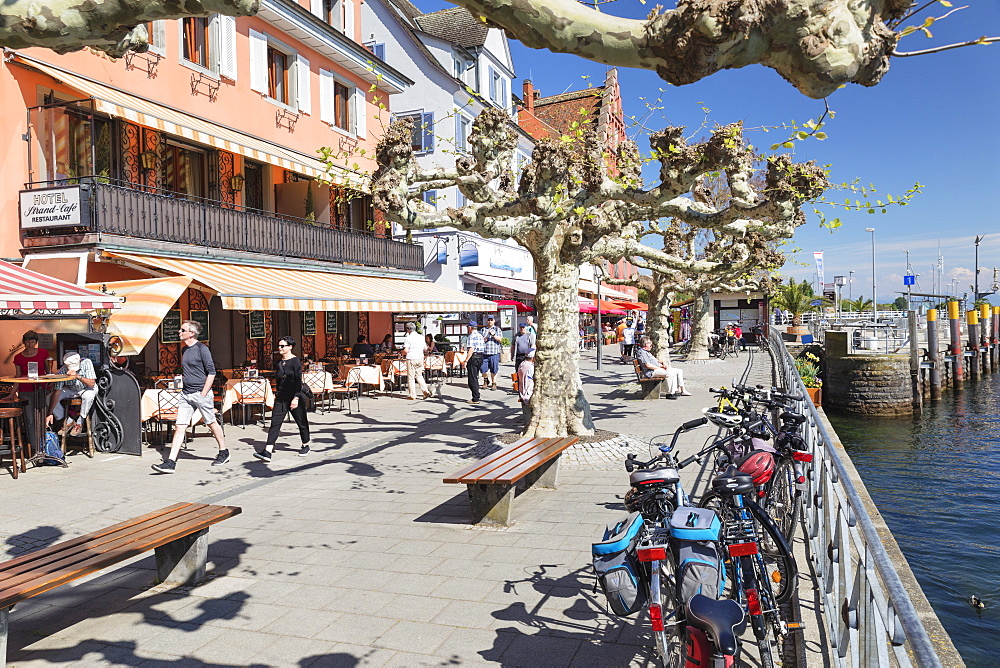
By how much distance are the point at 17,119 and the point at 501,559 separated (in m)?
12.7

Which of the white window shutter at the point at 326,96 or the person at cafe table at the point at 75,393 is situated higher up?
the white window shutter at the point at 326,96

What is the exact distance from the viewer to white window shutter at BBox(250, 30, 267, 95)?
19359 millimetres

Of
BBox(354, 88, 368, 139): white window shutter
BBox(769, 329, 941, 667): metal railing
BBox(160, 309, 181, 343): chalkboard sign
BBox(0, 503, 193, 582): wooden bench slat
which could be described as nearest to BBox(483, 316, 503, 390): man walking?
BBox(160, 309, 181, 343): chalkboard sign

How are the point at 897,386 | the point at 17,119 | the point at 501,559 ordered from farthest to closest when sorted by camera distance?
the point at 897,386, the point at 17,119, the point at 501,559

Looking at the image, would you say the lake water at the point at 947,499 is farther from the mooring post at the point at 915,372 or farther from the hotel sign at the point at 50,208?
the hotel sign at the point at 50,208

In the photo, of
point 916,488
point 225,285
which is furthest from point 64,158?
point 916,488

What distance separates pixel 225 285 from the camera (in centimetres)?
1402

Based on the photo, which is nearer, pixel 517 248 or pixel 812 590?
pixel 812 590

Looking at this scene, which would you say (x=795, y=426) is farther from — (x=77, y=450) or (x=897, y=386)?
(x=897, y=386)

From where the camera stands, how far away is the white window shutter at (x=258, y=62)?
19359mm

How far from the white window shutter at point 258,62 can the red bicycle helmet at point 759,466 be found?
17527 mm

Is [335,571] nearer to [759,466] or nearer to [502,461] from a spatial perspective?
[502,461]

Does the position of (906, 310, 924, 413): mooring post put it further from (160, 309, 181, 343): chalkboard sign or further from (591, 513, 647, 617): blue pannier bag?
(591, 513, 647, 617): blue pannier bag

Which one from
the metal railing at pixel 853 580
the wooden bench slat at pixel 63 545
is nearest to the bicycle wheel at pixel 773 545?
the metal railing at pixel 853 580
